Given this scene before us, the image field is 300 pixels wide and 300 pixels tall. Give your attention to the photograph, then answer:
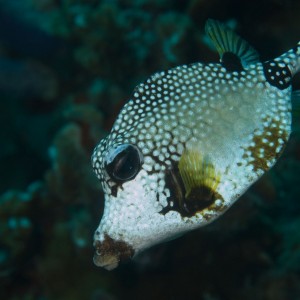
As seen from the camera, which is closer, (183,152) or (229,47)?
(183,152)

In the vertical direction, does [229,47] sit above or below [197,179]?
above

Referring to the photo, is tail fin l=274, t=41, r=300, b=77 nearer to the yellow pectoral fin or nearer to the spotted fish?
the spotted fish

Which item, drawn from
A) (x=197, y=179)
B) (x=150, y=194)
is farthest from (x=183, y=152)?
(x=150, y=194)

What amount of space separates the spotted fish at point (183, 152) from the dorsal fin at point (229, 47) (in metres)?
0.13

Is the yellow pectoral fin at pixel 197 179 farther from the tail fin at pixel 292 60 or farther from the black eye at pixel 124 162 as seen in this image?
the tail fin at pixel 292 60

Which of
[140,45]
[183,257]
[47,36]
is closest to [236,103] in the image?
[183,257]

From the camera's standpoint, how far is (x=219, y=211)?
76.6 inches

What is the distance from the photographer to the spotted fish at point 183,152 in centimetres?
190

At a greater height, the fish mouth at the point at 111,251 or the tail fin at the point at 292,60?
the tail fin at the point at 292,60

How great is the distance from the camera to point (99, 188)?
409 cm

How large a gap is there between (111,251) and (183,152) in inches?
25.9

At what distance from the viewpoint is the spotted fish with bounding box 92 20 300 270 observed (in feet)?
6.24

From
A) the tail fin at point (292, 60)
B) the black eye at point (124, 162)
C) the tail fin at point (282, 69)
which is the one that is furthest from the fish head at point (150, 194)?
the tail fin at point (292, 60)

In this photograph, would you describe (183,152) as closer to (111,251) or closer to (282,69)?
(111,251)
